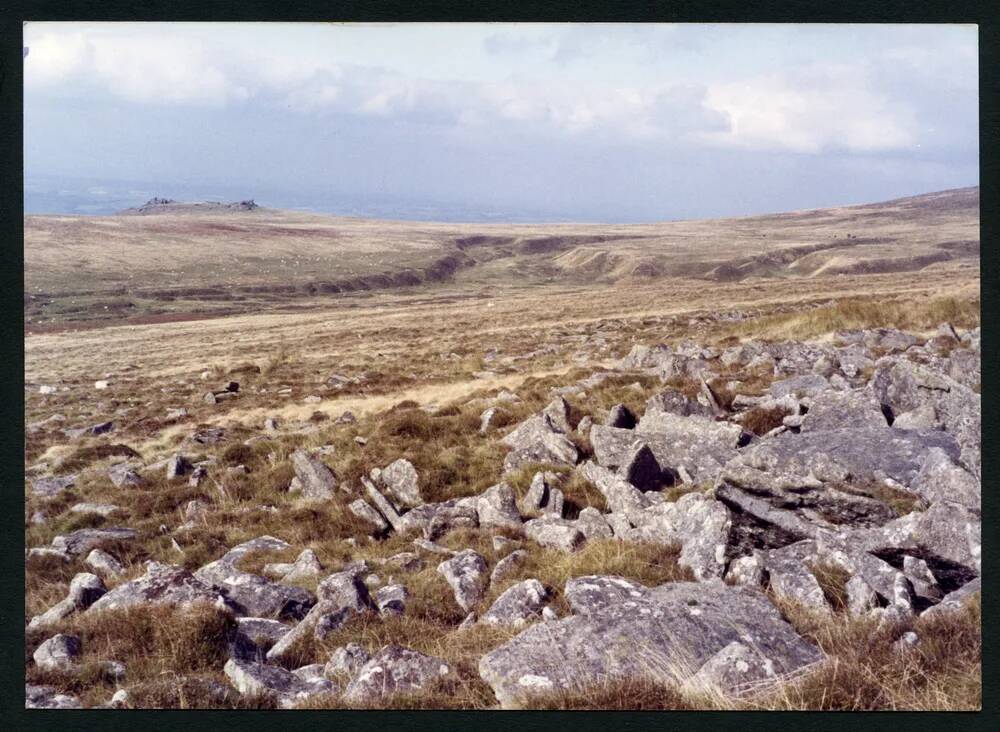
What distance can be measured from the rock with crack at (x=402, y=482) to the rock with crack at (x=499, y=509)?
3.50 ft

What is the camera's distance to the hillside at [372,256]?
53.6 meters

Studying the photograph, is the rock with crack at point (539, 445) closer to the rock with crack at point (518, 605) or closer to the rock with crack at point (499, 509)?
the rock with crack at point (499, 509)

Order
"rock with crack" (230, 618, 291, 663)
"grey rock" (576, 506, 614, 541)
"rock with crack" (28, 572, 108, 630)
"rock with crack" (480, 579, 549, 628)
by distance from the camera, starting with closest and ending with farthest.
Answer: "rock with crack" (230, 618, 291, 663)
"rock with crack" (480, 579, 549, 628)
"rock with crack" (28, 572, 108, 630)
"grey rock" (576, 506, 614, 541)

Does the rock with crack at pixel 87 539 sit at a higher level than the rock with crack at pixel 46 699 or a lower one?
higher

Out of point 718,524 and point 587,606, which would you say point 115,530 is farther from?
point 718,524

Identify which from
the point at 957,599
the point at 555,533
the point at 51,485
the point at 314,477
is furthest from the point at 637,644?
the point at 51,485

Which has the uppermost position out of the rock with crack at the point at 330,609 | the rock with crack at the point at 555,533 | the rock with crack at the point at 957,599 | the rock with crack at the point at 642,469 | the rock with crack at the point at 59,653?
the rock with crack at the point at 642,469

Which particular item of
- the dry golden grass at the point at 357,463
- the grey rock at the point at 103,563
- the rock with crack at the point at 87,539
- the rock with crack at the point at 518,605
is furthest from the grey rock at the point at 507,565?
the rock with crack at the point at 87,539

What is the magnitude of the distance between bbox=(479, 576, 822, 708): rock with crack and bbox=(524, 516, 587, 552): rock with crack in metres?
1.52

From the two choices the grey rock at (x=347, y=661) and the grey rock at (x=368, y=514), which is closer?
the grey rock at (x=347, y=661)

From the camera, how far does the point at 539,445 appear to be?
10.4 m

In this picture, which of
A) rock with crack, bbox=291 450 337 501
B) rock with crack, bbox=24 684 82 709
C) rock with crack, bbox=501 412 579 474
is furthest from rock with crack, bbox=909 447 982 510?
rock with crack, bbox=24 684 82 709

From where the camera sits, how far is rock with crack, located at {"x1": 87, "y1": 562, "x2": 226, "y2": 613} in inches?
263

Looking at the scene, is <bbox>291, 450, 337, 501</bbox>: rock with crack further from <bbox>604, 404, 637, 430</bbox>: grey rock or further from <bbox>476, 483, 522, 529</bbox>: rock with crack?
<bbox>604, 404, 637, 430</bbox>: grey rock
